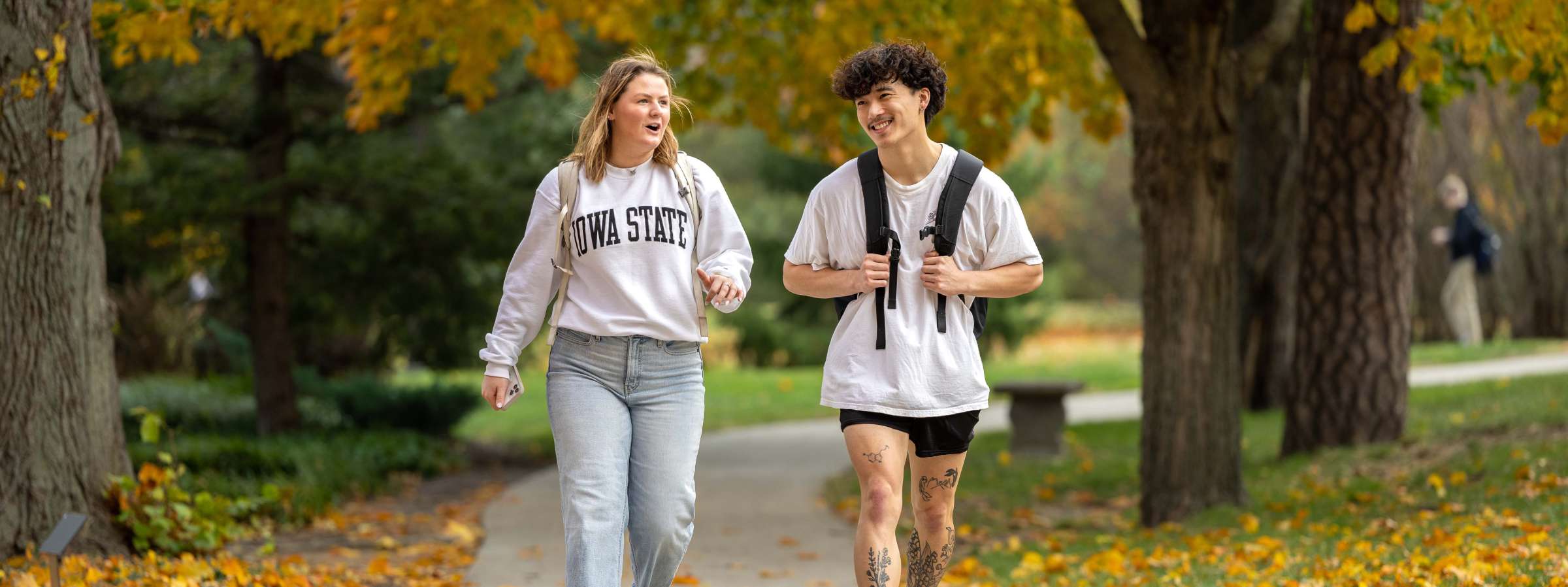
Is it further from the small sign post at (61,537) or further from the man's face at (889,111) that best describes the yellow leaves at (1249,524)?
the small sign post at (61,537)

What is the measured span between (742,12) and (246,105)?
3.73 metres

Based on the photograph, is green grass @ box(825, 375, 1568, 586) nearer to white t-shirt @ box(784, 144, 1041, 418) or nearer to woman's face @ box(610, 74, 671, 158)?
white t-shirt @ box(784, 144, 1041, 418)

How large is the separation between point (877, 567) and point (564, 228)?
126 centimetres

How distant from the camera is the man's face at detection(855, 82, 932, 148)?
13.3ft

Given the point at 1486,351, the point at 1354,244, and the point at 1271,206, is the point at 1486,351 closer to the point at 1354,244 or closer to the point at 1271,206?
the point at 1271,206

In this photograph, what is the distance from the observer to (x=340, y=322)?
11773 mm

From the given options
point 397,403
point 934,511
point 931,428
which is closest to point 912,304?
point 931,428

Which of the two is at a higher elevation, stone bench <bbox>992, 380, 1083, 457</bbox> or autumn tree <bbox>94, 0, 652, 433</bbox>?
autumn tree <bbox>94, 0, 652, 433</bbox>

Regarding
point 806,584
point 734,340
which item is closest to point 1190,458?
point 806,584

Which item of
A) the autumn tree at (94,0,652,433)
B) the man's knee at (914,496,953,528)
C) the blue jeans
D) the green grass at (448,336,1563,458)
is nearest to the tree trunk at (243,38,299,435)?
the autumn tree at (94,0,652,433)

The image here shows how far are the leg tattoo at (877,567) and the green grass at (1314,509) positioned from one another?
81.0 inches

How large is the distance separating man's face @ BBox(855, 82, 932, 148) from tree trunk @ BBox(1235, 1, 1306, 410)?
8.14m

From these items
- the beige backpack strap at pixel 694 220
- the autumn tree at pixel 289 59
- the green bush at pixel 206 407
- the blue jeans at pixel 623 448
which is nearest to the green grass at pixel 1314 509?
the blue jeans at pixel 623 448

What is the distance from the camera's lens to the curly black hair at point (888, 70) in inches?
159
